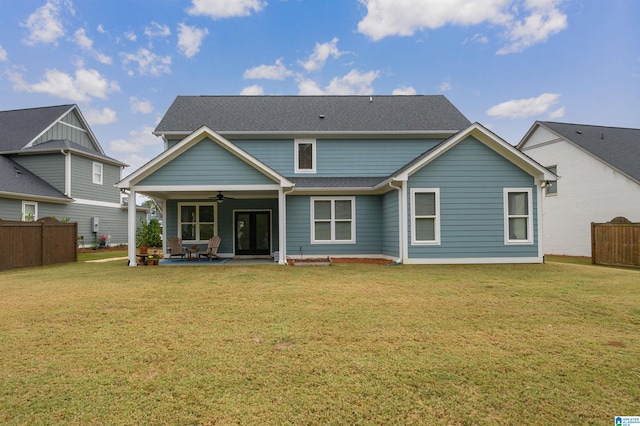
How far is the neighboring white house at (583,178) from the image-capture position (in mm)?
15812

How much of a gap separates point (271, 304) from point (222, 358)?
2619 millimetres

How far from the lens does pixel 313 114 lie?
1709cm

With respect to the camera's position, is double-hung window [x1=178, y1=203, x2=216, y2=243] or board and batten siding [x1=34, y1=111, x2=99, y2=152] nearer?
double-hung window [x1=178, y1=203, x2=216, y2=243]

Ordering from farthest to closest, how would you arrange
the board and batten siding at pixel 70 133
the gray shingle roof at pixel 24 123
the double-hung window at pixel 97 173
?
the double-hung window at pixel 97 173
the board and batten siding at pixel 70 133
the gray shingle roof at pixel 24 123

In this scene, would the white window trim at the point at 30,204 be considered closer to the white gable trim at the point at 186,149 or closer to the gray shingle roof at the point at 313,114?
the gray shingle roof at the point at 313,114

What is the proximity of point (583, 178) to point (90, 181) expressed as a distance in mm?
27653

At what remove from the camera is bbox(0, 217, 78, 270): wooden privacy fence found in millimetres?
12289

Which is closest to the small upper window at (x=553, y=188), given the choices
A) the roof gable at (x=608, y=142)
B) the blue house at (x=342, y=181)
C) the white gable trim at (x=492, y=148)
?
the roof gable at (x=608, y=142)

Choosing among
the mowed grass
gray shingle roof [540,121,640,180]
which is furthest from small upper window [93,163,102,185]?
gray shingle roof [540,121,640,180]

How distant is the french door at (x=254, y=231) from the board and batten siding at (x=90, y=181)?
10821 mm

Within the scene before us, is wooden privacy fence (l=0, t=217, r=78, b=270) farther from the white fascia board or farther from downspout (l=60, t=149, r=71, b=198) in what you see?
the white fascia board

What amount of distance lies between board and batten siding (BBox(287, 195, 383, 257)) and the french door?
1.41 metres

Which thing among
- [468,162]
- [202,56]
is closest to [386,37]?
[202,56]

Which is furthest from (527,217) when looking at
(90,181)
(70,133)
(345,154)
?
(70,133)
